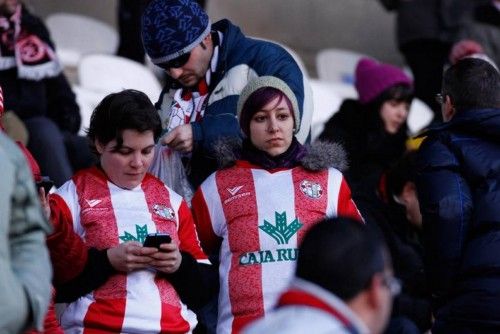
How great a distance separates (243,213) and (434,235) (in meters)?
0.67

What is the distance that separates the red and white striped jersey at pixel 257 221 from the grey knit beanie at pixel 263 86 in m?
0.17

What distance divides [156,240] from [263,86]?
2.64ft

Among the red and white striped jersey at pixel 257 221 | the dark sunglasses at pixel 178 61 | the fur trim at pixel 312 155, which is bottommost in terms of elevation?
the red and white striped jersey at pixel 257 221

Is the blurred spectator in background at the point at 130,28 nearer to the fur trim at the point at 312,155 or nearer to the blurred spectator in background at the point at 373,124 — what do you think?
the blurred spectator in background at the point at 373,124

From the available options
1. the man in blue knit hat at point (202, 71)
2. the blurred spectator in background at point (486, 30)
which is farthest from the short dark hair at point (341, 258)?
the blurred spectator in background at point (486, 30)

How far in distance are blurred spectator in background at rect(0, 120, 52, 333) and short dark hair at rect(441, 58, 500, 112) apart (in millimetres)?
2003

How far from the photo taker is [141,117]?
213 inches

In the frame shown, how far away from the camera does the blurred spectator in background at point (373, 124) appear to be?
768 centimetres

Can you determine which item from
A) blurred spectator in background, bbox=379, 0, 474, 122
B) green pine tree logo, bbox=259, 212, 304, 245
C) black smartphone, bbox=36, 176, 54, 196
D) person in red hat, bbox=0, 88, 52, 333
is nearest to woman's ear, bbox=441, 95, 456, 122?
green pine tree logo, bbox=259, 212, 304, 245

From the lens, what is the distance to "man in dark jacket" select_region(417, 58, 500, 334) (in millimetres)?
5273

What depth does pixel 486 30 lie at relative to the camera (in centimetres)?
1074

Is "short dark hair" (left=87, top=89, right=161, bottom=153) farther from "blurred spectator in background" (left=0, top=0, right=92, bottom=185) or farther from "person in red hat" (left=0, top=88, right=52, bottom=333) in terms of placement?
"blurred spectator in background" (left=0, top=0, right=92, bottom=185)

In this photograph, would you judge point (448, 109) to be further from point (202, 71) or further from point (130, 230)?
point (130, 230)

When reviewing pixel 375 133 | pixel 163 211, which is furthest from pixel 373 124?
pixel 163 211
